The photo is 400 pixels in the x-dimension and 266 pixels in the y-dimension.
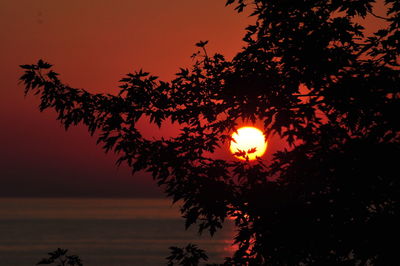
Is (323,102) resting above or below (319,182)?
above

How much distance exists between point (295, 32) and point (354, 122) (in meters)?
1.77

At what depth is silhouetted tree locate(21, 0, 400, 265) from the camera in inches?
343

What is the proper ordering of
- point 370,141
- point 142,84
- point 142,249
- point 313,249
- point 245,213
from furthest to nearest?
point 142,249 < point 142,84 < point 245,213 < point 313,249 < point 370,141

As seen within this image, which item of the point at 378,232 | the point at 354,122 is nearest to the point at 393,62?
the point at 354,122

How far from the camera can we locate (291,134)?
9.27m

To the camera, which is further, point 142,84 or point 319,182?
point 142,84

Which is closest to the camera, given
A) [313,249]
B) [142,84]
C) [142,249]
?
[313,249]

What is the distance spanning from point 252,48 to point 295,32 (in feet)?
2.89

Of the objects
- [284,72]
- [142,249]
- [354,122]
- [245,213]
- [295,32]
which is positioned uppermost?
[142,249]

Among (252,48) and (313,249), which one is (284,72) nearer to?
(252,48)

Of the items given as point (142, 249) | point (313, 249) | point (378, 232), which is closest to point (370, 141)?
point (378, 232)

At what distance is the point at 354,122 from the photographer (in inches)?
383

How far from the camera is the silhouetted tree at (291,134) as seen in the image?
8.71m

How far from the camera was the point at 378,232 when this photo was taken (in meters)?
8.58
